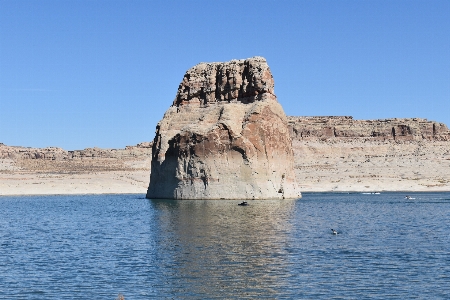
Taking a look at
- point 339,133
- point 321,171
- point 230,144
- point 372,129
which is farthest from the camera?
A: point 339,133

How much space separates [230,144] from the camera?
189 feet

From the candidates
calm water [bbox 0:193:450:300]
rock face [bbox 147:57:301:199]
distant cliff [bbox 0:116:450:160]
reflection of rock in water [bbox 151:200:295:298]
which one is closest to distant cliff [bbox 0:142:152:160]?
distant cliff [bbox 0:116:450:160]

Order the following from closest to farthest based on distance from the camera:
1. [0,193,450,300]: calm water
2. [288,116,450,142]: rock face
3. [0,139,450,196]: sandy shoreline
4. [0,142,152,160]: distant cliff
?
[0,193,450,300]: calm water, [0,139,450,196]: sandy shoreline, [0,142,152,160]: distant cliff, [288,116,450,142]: rock face

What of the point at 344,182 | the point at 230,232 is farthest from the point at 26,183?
the point at 230,232

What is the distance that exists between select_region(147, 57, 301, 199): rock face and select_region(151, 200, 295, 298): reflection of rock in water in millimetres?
13388

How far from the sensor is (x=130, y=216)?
44062 mm

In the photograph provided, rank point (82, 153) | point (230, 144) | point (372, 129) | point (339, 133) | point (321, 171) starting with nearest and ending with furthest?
1. point (230, 144)
2. point (321, 171)
3. point (82, 153)
4. point (372, 129)
5. point (339, 133)

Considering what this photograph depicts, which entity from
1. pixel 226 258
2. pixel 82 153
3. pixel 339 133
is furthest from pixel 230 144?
pixel 339 133

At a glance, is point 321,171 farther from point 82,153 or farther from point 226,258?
point 226,258

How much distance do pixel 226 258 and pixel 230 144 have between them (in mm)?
33860

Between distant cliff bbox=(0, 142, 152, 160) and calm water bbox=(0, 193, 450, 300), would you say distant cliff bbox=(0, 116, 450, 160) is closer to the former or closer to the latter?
distant cliff bbox=(0, 142, 152, 160)

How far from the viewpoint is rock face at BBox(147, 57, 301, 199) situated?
57.6 meters

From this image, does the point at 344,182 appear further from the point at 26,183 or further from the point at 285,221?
the point at 285,221

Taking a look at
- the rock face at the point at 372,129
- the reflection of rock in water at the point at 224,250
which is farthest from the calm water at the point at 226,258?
the rock face at the point at 372,129
